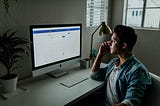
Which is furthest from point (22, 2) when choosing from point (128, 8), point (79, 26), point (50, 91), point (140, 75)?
point (128, 8)

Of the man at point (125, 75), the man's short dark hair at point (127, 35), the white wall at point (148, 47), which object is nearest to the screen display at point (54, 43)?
the man at point (125, 75)

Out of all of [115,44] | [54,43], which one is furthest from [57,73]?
[115,44]

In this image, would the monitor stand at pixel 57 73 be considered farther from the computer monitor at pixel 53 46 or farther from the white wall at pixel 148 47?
the white wall at pixel 148 47

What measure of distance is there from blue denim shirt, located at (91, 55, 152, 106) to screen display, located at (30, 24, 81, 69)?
2.17ft

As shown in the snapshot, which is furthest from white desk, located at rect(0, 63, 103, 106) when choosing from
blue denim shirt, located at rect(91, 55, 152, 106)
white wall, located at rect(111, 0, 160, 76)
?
white wall, located at rect(111, 0, 160, 76)

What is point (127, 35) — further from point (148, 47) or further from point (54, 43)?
point (148, 47)

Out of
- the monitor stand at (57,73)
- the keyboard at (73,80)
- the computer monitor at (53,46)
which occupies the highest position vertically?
the computer monitor at (53,46)

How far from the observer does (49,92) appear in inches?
58.2

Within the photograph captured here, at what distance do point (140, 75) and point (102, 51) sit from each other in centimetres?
63

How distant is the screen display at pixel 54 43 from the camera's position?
1.57 metres

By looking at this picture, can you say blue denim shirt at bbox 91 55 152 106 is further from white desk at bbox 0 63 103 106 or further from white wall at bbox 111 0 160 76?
white wall at bbox 111 0 160 76

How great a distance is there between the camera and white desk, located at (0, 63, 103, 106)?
1.31 metres

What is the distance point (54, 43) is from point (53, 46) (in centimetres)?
3

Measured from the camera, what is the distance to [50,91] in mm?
1499
